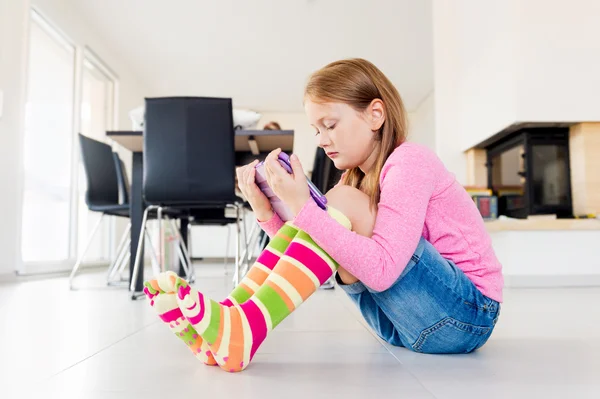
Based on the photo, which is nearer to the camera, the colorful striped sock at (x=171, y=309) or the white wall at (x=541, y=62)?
the colorful striped sock at (x=171, y=309)

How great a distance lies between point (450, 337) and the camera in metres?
1.06

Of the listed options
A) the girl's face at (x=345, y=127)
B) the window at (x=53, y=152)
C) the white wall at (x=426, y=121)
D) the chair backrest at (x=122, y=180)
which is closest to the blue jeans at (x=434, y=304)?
the girl's face at (x=345, y=127)

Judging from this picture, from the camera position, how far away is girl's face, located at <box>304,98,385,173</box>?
3.47 ft

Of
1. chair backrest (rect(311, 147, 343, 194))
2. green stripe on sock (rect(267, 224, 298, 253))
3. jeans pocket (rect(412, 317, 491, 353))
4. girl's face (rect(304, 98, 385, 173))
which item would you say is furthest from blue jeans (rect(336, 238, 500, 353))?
chair backrest (rect(311, 147, 343, 194))

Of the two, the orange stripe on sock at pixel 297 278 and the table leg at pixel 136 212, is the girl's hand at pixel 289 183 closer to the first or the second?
the orange stripe on sock at pixel 297 278

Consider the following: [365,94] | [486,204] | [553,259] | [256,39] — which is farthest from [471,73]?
[365,94]

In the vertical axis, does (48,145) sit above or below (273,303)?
above

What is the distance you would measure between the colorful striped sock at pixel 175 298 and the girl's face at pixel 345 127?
18cm

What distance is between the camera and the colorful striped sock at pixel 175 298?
91 cm

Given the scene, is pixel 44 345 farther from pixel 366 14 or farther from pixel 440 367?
pixel 366 14

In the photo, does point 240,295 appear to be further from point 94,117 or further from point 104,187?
point 94,117

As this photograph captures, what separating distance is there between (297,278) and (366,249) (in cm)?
13

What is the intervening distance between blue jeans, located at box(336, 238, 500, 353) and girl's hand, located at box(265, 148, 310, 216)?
8.6 inches

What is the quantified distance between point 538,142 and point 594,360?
2.46m
